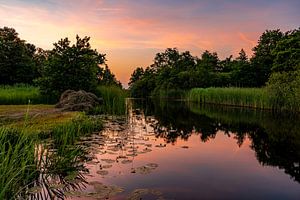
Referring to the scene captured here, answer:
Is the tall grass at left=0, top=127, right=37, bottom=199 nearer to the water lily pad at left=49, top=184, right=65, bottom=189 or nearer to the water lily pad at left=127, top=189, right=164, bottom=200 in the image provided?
the water lily pad at left=49, top=184, right=65, bottom=189

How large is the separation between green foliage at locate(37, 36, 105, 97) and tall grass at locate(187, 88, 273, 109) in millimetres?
15667

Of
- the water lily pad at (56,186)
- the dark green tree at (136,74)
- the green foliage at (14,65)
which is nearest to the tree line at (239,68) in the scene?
the dark green tree at (136,74)

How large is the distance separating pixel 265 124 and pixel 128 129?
900 cm

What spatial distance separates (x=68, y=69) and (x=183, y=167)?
16371mm

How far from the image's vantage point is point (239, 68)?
49156 mm

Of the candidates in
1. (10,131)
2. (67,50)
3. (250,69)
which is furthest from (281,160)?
(250,69)

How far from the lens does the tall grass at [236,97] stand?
28639 millimetres

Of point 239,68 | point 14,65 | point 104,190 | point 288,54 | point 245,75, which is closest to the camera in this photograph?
point 104,190

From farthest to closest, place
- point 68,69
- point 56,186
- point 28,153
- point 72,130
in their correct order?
point 68,69
point 72,130
point 56,186
point 28,153

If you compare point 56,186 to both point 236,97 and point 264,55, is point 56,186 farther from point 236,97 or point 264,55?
point 264,55

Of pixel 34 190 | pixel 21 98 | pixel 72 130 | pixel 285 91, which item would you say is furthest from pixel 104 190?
pixel 285 91

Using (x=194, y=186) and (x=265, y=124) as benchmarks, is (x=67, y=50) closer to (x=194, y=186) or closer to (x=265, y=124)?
(x=265, y=124)

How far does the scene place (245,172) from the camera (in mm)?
8766

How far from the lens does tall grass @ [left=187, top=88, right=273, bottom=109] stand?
94.0ft
